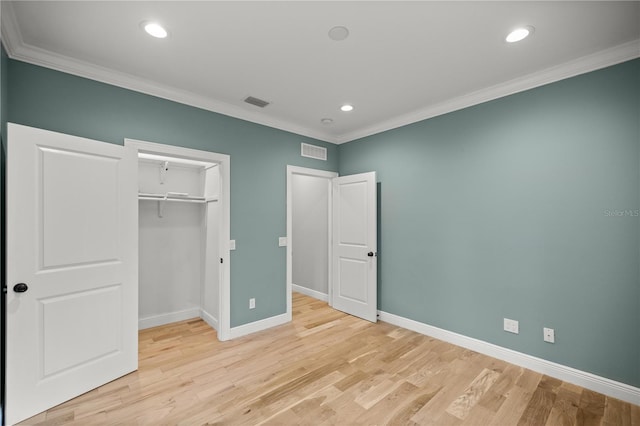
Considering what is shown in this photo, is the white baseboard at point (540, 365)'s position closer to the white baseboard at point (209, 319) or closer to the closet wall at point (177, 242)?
the white baseboard at point (209, 319)

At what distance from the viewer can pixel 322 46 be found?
7.56 ft

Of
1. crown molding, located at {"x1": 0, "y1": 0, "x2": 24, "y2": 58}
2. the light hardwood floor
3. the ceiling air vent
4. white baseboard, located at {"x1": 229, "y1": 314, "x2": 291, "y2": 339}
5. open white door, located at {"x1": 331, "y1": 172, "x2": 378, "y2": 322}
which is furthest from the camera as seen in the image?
the ceiling air vent

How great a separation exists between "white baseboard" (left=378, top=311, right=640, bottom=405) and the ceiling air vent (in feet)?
8.68

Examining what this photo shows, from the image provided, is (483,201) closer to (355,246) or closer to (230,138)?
(355,246)

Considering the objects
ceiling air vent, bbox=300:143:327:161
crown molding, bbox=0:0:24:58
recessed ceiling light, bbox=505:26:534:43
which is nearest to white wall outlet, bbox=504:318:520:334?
recessed ceiling light, bbox=505:26:534:43

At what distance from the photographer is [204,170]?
410 centimetres

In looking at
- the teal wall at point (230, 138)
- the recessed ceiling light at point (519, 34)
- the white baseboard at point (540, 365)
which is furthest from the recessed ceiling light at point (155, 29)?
the white baseboard at point (540, 365)

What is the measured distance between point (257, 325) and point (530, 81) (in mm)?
4008

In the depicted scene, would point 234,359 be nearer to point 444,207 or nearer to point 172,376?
point 172,376

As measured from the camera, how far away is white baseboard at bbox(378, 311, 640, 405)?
2.33 metres

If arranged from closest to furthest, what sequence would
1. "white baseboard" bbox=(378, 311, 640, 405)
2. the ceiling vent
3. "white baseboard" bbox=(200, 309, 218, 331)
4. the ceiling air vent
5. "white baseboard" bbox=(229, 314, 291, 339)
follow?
1. "white baseboard" bbox=(378, 311, 640, 405)
2. the ceiling vent
3. "white baseboard" bbox=(229, 314, 291, 339)
4. "white baseboard" bbox=(200, 309, 218, 331)
5. the ceiling air vent

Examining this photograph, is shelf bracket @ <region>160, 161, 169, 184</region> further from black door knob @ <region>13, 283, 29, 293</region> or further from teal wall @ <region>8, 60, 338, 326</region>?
black door knob @ <region>13, 283, 29, 293</region>

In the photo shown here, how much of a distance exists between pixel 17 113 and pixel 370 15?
282 centimetres

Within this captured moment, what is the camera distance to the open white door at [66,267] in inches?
79.7
